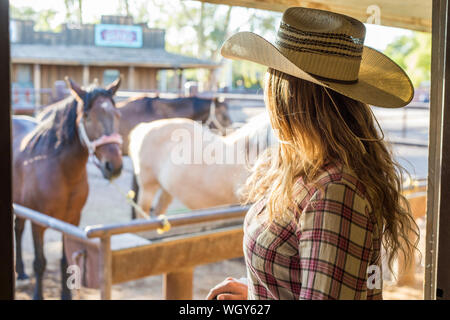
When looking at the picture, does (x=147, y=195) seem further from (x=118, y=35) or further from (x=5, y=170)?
(x=5, y=170)

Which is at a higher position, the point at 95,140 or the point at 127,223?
the point at 95,140

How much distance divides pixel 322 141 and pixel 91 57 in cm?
238

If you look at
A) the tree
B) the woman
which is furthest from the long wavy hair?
the tree

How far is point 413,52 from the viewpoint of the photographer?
2.50 meters

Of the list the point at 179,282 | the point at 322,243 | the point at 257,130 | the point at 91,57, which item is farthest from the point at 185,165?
the point at 322,243

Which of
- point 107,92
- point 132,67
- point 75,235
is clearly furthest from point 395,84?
point 132,67

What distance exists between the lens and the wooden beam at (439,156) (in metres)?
0.98

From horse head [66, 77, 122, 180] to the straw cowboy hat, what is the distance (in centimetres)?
194

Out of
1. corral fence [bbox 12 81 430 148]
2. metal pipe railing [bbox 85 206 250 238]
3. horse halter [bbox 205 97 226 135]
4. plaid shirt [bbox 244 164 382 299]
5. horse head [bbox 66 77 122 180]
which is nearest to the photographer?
plaid shirt [bbox 244 164 382 299]

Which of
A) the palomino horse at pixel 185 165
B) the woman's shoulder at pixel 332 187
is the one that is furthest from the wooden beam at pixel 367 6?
the palomino horse at pixel 185 165

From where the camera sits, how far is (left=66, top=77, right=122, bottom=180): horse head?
8.70 feet

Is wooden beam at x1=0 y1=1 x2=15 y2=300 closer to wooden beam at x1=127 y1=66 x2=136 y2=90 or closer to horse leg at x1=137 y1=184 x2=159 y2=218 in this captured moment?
wooden beam at x1=127 y1=66 x2=136 y2=90

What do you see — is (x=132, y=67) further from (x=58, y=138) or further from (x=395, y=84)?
(x=395, y=84)

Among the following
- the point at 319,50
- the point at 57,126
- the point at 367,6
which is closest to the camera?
the point at 319,50
